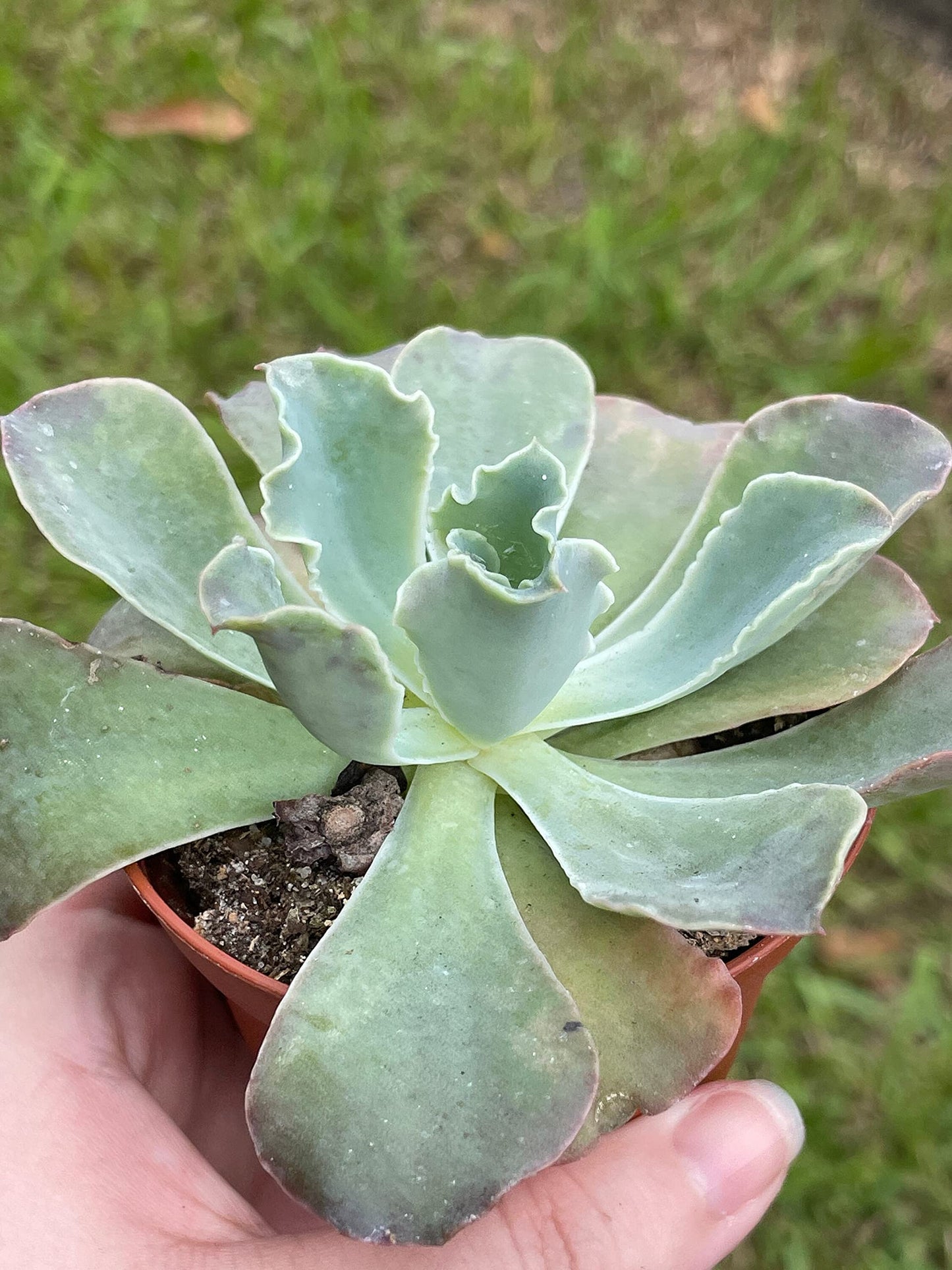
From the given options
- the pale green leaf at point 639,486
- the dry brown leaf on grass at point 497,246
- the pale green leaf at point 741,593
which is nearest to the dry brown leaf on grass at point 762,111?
the dry brown leaf on grass at point 497,246

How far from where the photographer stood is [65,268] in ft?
7.11

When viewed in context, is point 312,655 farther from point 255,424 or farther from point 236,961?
point 255,424

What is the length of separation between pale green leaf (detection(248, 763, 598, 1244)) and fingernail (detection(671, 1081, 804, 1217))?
288 mm

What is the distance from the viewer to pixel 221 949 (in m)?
0.93

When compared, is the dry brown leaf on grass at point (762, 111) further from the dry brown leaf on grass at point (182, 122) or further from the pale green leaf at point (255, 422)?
the pale green leaf at point (255, 422)

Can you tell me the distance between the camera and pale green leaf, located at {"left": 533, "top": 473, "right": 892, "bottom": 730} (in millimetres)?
871

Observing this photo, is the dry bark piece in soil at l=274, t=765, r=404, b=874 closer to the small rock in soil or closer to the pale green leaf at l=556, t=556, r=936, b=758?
the small rock in soil

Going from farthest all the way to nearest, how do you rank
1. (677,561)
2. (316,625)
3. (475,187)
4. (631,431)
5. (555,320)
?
(475,187) < (555,320) < (631,431) < (677,561) < (316,625)

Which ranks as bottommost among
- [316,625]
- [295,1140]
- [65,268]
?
[65,268]

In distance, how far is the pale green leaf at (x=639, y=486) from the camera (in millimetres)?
1126

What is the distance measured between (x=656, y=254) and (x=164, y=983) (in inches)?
63.1

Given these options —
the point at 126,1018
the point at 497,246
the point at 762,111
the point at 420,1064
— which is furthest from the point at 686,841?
the point at 762,111

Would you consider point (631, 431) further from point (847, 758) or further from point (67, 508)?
point (67, 508)

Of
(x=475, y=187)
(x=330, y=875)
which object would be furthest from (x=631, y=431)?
(x=475, y=187)
